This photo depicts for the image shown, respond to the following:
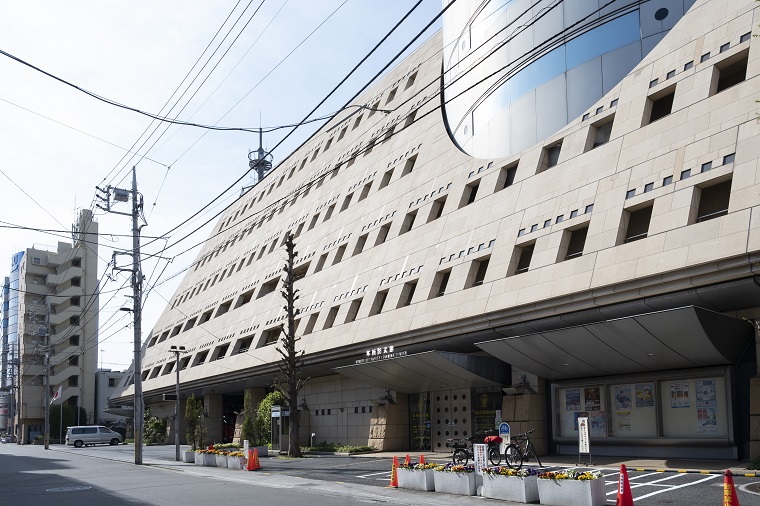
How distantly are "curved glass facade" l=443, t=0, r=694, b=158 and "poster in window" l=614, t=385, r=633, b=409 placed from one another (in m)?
10.2

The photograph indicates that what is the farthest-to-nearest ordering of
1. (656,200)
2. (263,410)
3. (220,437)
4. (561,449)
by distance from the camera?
(220,437), (263,410), (561,449), (656,200)

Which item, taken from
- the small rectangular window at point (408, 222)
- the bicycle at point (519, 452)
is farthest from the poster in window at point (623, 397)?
the small rectangular window at point (408, 222)

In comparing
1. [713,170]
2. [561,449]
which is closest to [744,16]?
[713,170]

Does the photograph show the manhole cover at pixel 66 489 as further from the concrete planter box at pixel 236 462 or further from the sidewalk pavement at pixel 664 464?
the sidewalk pavement at pixel 664 464

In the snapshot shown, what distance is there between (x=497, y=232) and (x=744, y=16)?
11.0 meters

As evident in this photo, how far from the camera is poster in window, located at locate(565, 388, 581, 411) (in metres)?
26.7

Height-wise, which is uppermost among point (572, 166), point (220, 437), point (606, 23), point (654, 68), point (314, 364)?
point (606, 23)

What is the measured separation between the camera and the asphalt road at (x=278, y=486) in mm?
17219

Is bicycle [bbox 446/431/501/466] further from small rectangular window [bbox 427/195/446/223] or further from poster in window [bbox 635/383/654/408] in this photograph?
small rectangular window [bbox 427/195/446/223]

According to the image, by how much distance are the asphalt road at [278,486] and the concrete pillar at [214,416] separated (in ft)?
78.2

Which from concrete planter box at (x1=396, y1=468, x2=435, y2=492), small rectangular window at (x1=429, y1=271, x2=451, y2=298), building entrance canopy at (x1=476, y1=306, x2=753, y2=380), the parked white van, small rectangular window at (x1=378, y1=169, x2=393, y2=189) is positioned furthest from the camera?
the parked white van

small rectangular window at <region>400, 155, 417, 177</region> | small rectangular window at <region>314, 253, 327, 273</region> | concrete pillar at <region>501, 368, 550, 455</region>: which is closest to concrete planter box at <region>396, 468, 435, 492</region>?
concrete pillar at <region>501, 368, 550, 455</region>

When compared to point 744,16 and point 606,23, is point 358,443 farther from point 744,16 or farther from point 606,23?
point 744,16

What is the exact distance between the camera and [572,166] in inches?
1054
